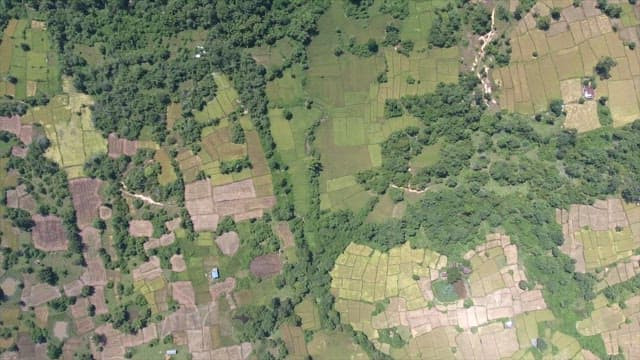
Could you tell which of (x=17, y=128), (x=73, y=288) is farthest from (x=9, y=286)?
(x=17, y=128)

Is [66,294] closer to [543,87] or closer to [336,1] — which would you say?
[336,1]

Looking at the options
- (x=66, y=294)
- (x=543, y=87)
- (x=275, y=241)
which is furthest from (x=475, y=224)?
(x=66, y=294)

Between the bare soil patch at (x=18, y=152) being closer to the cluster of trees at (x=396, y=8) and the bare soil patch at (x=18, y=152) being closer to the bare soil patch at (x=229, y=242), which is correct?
the bare soil patch at (x=229, y=242)

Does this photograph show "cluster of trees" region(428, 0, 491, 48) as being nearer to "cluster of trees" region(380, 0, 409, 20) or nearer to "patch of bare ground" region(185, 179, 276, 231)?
"cluster of trees" region(380, 0, 409, 20)

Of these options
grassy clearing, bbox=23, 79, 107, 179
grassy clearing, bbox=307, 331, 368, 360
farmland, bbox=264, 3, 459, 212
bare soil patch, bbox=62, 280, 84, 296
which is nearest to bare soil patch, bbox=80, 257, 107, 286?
bare soil patch, bbox=62, 280, 84, 296

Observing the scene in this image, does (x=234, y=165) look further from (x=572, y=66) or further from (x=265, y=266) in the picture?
(x=572, y=66)

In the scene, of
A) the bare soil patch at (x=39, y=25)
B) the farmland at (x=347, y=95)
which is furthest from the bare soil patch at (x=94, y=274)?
the bare soil patch at (x=39, y=25)
